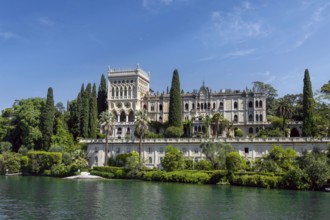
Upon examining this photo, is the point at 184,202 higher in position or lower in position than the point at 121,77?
lower

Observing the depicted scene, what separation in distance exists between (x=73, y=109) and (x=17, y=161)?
2107 centimetres

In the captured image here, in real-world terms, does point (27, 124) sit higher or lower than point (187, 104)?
lower

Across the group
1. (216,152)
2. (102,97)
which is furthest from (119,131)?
(216,152)

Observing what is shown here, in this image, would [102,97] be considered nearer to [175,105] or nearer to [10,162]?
[175,105]

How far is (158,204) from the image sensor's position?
38312 mm

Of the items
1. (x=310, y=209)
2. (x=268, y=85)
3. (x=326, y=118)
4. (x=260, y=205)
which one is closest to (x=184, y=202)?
(x=260, y=205)

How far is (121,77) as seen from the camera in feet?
329

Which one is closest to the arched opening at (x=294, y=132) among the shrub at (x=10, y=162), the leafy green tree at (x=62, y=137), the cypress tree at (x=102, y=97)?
the cypress tree at (x=102, y=97)

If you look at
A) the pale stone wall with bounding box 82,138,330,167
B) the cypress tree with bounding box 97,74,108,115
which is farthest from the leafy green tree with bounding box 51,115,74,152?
the cypress tree with bounding box 97,74,108,115

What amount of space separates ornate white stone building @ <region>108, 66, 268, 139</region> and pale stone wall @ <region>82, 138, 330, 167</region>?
11.5 meters

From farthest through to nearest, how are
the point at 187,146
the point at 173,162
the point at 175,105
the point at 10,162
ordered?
1. the point at 175,105
2. the point at 10,162
3. the point at 187,146
4. the point at 173,162

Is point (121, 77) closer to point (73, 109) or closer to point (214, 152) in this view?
point (73, 109)

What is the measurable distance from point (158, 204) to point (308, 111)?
45963mm

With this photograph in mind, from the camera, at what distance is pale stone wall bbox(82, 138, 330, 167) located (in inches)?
2672
